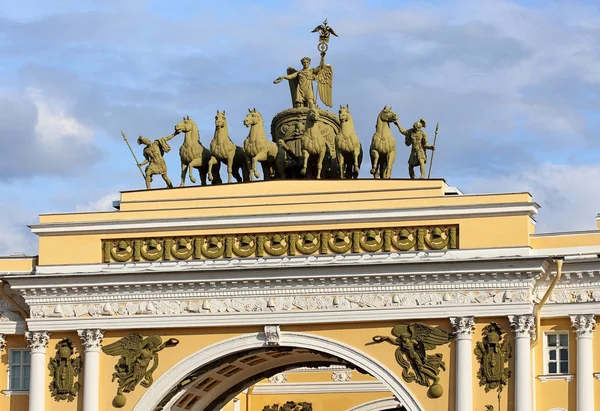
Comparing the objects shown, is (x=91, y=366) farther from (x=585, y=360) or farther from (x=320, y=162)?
(x=585, y=360)

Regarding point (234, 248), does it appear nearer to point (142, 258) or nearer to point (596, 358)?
point (142, 258)

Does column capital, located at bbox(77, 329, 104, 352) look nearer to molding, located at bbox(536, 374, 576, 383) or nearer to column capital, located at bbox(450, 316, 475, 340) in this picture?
column capital, located at bbox(450, 316, 475, 340)

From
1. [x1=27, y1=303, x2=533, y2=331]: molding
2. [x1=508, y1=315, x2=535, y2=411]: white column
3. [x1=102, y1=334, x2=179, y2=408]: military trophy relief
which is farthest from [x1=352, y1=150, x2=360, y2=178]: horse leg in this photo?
[x1=102, y1=334, x2=179, y2=408]: military trophy relief

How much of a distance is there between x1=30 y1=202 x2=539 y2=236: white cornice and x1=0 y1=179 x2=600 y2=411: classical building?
0.09 feet

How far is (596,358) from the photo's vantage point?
35.9 m

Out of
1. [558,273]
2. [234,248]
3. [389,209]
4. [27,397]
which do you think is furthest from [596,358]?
[27,397]

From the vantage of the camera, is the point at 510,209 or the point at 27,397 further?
the point at 27,397

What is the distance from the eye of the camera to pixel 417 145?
38.3m

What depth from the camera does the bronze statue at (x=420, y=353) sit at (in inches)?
1415

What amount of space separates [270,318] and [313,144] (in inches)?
155

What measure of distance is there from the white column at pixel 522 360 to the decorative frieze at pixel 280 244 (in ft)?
6.71

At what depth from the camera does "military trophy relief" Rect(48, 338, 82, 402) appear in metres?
37.8

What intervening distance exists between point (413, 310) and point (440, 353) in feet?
3.29

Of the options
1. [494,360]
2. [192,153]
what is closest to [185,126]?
[192,153]
